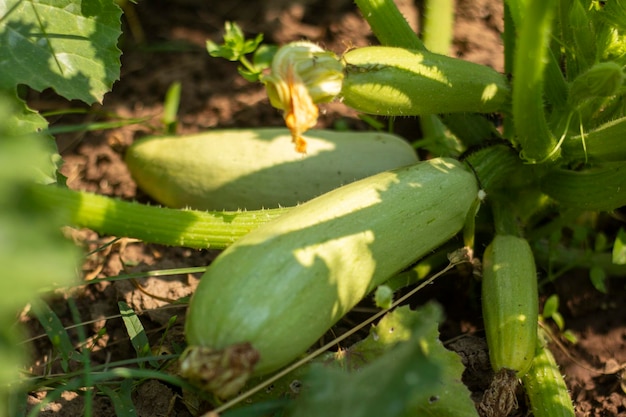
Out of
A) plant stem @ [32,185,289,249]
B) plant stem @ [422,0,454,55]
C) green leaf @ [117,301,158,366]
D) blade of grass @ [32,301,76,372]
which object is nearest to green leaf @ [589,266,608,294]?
plant stem @ [422,0,454,55]

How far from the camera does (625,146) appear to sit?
1.95 meters

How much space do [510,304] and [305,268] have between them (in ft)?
1.94

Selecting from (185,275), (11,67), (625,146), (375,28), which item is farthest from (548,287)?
(11,67)

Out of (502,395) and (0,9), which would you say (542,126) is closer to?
(502,395)

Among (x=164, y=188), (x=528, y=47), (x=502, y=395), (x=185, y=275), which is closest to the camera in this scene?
(x=528, y=47)

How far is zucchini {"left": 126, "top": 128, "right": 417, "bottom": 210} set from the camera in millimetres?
2445

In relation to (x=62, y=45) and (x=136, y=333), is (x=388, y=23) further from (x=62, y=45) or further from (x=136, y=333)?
(x=136, y=333)

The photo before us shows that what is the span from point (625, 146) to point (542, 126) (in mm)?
224

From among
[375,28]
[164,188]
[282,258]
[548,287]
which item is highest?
[375,28]

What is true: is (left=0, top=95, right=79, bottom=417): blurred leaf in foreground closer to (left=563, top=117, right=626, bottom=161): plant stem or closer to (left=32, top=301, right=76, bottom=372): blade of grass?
(left=32, top=301, right=76, bottom=372): blade of grass

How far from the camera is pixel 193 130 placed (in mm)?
2990

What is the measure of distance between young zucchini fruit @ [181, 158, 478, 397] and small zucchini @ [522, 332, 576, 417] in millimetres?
405

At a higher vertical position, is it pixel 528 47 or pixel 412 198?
pixel 528 47

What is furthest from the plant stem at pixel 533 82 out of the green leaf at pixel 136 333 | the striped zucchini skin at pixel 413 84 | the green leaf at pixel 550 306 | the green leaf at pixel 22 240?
the green leaf at pixel 136 333
